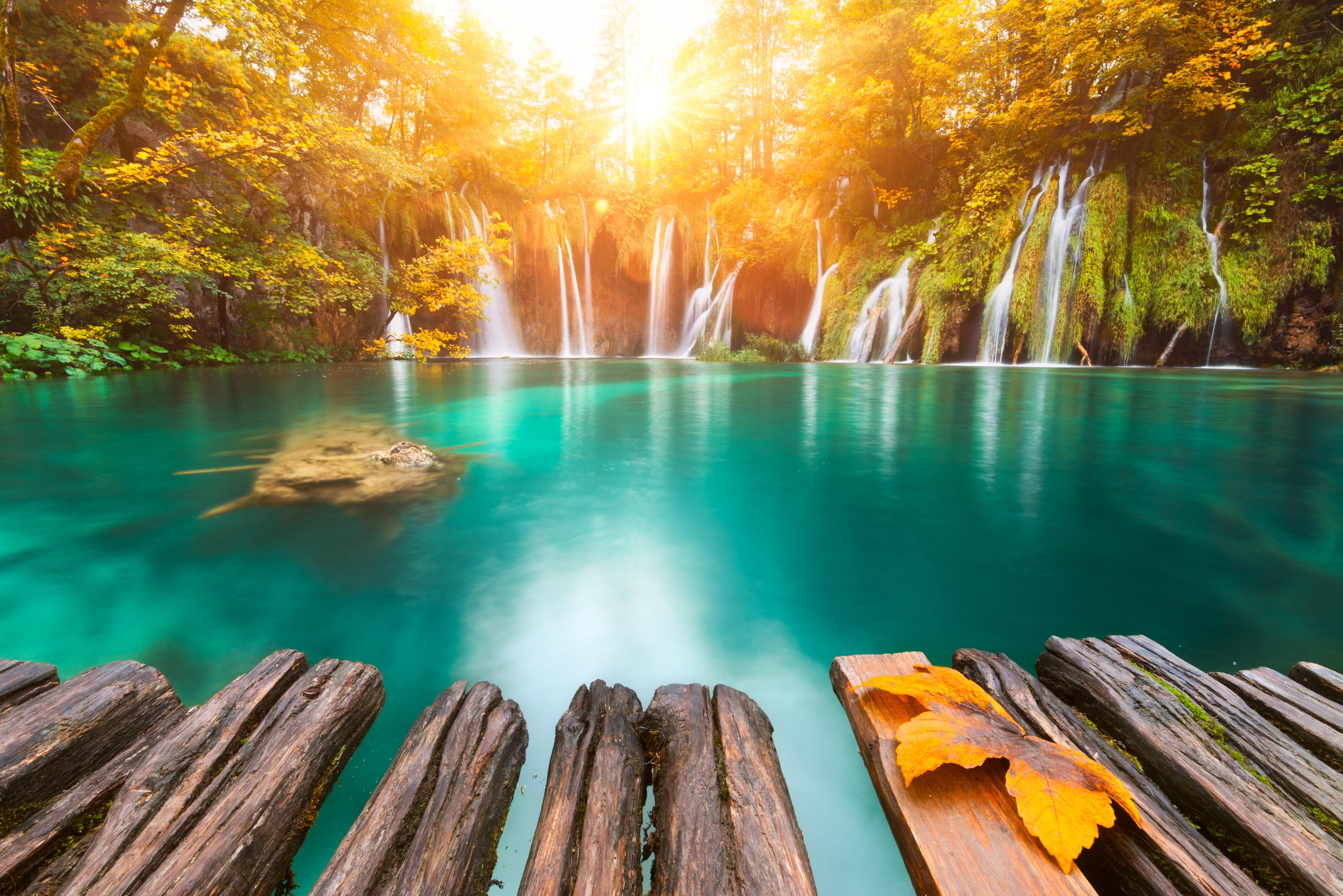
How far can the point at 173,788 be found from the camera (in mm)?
954

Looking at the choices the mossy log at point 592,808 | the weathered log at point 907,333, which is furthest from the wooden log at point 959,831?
the weathered log at point 907,333

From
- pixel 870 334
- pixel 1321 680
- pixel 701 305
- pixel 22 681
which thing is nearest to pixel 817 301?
pixel 870 334

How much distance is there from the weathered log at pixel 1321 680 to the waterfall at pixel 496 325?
819 inches

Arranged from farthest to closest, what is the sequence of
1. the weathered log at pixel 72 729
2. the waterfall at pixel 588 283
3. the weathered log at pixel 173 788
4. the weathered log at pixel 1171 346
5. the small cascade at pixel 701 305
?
the waterfall at pixel 588 283 → the small cascade at pixel 701 305 → the weathered log at pixel 1171 346 → the weathered log at pixel 72 729 → the weathered log at pixel 173 788

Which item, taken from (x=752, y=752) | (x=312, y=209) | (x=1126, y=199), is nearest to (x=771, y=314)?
(x=1126, y=199)

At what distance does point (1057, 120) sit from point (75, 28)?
2288 centimetres

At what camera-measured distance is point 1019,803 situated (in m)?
0.90

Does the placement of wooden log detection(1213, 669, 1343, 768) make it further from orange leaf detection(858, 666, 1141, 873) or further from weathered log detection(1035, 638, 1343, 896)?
orange leaf detection(858, 666, 1141, 873)

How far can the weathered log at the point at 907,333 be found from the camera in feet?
48.4

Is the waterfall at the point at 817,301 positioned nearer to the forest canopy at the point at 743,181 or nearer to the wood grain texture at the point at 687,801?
the forest canopy at the point at 743,181

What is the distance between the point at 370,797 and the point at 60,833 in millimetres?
472

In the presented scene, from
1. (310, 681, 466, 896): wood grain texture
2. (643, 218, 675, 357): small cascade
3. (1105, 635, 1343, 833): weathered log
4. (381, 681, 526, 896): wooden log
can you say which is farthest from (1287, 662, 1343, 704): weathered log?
(643, 218, 675, 357): small cascade

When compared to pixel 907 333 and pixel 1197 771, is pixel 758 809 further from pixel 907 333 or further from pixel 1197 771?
pixel 907 333

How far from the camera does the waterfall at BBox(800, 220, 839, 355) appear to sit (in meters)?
18.3
